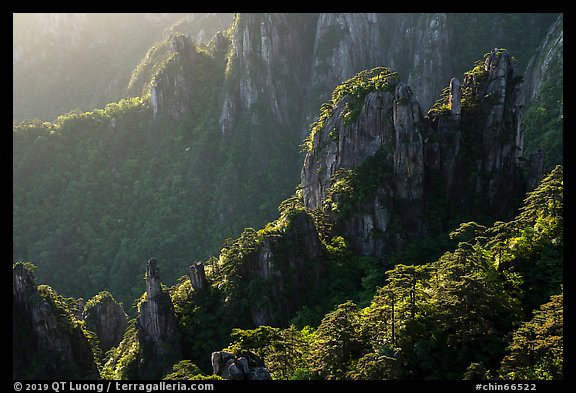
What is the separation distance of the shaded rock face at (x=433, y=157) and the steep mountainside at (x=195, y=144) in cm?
4388

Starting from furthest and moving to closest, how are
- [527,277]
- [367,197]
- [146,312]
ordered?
[367,197] < [146,312] < [527,277]

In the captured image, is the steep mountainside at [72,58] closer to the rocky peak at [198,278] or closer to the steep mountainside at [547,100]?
the steep mountainside at [547,100]

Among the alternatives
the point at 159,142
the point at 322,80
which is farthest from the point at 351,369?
the point at 322,80

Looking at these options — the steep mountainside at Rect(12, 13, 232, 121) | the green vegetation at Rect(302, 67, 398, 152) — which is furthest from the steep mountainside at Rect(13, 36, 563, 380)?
the steep mountainside at Rect(12, 13, 232, 121)

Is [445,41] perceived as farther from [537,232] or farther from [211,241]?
[537,232]

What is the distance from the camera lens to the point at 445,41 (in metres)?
114

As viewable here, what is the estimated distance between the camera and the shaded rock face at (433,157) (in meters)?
A: 49.8

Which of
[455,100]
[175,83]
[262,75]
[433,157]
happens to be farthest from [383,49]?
[433,157]

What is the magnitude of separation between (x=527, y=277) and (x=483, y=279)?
4.46 metres

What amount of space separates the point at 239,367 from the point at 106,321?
36251 mm

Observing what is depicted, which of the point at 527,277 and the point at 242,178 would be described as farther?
the point at 242,178

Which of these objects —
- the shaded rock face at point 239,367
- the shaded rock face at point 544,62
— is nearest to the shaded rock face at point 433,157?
the shaded rock face at point 239,367

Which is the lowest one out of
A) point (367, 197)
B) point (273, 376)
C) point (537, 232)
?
point (273, 376)

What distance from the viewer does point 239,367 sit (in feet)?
88.1
